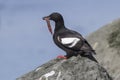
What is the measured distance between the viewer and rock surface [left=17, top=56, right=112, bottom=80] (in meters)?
21.5

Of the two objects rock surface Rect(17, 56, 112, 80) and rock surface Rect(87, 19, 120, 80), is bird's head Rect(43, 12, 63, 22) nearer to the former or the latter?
rock surface Rect(17, 56, 112, 80)

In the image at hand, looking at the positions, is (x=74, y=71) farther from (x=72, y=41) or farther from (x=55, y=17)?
(x=55, y=17)

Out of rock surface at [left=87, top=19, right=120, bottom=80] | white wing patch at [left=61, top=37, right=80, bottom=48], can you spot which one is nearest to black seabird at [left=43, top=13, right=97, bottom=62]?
white wing patch at [left=61, top=37, right=80, bottom=48]

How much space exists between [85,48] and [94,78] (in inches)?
74.4

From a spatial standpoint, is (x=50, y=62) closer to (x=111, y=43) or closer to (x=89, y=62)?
(x=89, y=62)

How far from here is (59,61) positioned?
2292cm

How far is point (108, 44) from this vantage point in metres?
47.5

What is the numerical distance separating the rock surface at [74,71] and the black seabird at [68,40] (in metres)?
0.92

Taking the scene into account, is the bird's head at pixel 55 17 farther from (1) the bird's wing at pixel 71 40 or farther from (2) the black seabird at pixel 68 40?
(1) the bird's wing at pixel 71 40

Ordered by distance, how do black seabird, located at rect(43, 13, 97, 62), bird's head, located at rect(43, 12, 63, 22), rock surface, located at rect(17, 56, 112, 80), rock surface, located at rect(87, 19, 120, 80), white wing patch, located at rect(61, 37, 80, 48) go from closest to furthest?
rock surface, located at rect(17, 56, 112, 80), black seabird, located at rect(43, 13, 97, 62), white wing patch, located at rect(61, 37, 80, 48), bird's head, located at rect(43, 12, 63, 22), rock surface, located at rect(87, 19, 120, 80)

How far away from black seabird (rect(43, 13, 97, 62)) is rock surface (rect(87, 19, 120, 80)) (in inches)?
738

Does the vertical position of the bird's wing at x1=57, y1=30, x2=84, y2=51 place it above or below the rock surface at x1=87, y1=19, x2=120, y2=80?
above

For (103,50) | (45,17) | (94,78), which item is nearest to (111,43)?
(103,50)

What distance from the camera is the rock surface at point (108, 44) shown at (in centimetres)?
4466
